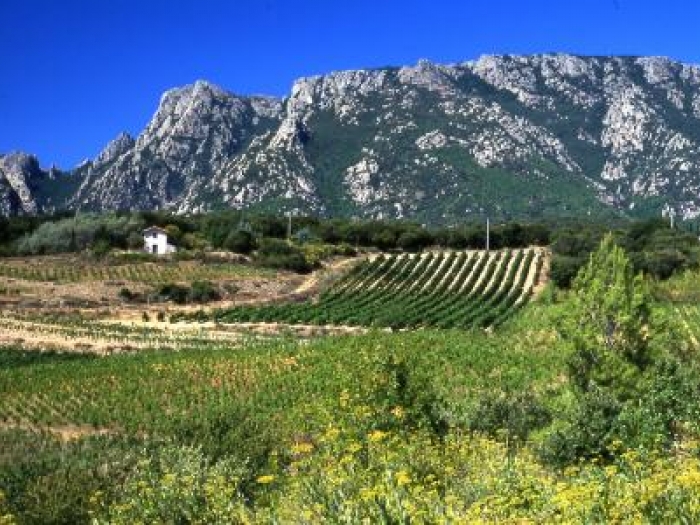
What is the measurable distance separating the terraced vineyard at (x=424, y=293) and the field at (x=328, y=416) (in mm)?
497

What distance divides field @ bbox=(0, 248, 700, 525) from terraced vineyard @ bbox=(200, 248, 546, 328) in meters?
0.50

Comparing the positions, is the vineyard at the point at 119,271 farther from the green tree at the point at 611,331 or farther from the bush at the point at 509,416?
the bush at the point at 509,416

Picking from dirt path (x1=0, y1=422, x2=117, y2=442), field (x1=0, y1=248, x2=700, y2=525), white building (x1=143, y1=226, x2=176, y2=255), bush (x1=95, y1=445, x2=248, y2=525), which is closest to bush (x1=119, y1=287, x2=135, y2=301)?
field (x1=0, y1=248, x2=700, y2=525)

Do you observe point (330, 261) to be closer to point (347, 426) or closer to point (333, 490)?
point (347, 426)

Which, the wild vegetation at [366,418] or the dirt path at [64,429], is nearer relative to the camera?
the wild vegetation at [366,418]

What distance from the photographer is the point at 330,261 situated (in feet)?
386

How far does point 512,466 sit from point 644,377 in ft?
69.4

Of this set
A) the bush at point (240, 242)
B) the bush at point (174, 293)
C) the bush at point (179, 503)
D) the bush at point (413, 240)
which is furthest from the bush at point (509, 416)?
the bush at point (413, 240)

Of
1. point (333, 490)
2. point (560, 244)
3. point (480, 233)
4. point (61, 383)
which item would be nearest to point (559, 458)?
point (333, 490)

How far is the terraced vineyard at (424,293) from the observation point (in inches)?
3201

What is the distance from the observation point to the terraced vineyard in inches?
3201

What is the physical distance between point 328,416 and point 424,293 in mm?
77226

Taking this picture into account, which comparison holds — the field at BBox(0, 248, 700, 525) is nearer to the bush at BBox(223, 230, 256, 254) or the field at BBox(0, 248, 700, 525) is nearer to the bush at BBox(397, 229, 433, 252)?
the bush at BBox(223, 230, 256, 254)

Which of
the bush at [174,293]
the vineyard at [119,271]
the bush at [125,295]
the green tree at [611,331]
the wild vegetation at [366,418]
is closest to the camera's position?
the wild vegetation at [366,418]
